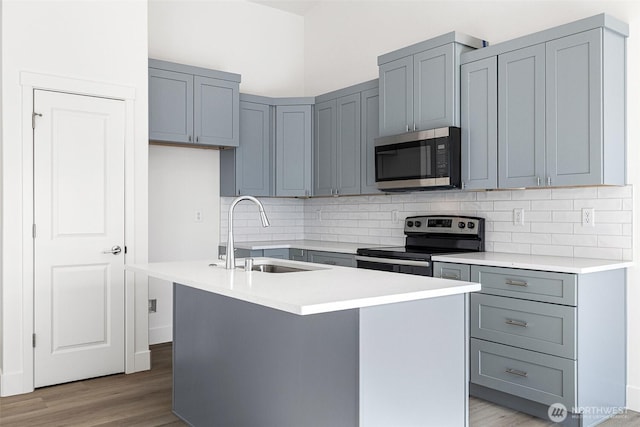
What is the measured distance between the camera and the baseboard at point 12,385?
3.55m

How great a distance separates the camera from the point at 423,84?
3.95 m

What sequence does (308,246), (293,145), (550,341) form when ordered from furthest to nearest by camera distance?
(293,145)
(308,246)
(550,341)

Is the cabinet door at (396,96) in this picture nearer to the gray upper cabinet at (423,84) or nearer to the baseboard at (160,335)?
the gray upper cabinet at (423,84)

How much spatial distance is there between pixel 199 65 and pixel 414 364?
4.05 metres

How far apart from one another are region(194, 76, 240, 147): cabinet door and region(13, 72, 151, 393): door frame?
2.56 feet

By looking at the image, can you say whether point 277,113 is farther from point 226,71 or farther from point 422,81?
point 422,81

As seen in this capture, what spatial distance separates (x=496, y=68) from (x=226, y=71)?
2.85 meters

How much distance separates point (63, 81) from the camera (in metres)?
3.75

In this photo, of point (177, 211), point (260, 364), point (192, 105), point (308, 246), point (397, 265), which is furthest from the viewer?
point (177, 211)

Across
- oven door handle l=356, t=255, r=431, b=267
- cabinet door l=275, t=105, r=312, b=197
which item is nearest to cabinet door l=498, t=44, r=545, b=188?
oven door handle l=356, t=255, r=431, b=267

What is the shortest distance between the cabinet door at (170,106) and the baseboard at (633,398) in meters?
3.78

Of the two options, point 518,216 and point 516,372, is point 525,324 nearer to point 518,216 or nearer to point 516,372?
point 516,372

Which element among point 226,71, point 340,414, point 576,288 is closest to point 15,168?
point 226,71

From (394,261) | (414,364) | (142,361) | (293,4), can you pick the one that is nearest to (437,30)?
(293,4)
